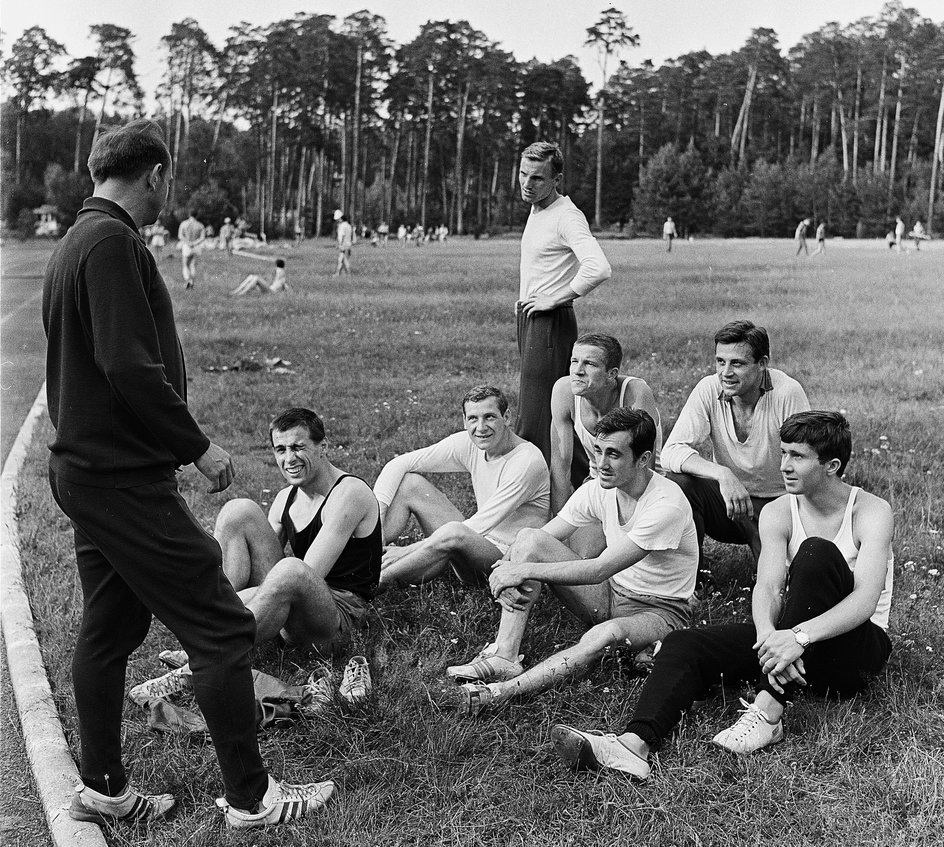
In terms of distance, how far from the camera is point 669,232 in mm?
10492

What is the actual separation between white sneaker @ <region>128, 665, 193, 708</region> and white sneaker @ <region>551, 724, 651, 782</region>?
1.41 metres

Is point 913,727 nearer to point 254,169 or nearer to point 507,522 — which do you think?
point 507,522

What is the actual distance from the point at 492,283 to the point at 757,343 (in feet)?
29.9

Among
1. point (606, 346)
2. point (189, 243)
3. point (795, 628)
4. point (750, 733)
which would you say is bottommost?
point (750, 733)

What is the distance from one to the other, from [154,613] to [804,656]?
2.14 m

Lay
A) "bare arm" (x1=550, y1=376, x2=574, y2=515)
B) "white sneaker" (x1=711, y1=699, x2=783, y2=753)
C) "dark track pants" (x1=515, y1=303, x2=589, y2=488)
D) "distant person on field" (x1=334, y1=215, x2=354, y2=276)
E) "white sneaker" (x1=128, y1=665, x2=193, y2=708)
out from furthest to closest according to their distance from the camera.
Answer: "distant person on field" (x1=334, y1=215, x2=354, y2=276) → "dark track pants" (x1=515, y1=303, x2=589, y2=488) → "bare arm" (x1=550, y1=376, x2=574, y2=515) → "white sneaker" (x1=128, y1=665, x2=193, y2=708) → "white sneaker" (x1=711, y1=699, x2=783, y2=753)

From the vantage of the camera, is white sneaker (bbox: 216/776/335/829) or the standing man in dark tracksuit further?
white sneaker (bbox: 216/776/335/829)

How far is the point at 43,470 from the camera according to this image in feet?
25.0

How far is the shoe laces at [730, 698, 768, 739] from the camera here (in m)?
3.54

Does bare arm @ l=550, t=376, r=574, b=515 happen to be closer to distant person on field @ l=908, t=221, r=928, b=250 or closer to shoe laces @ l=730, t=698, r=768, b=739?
shoe laces @ l=730, t=698, r=768, b=739

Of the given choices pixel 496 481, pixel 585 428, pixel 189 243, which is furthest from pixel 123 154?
pixel 189 243

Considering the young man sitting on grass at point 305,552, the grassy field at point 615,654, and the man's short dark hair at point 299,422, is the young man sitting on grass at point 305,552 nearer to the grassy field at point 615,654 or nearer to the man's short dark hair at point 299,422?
the man's short dark hair at point 299,422

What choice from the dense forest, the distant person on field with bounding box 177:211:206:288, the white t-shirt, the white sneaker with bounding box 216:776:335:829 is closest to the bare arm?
the white t-shirt

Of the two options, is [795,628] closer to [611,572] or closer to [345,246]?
[611,572]
